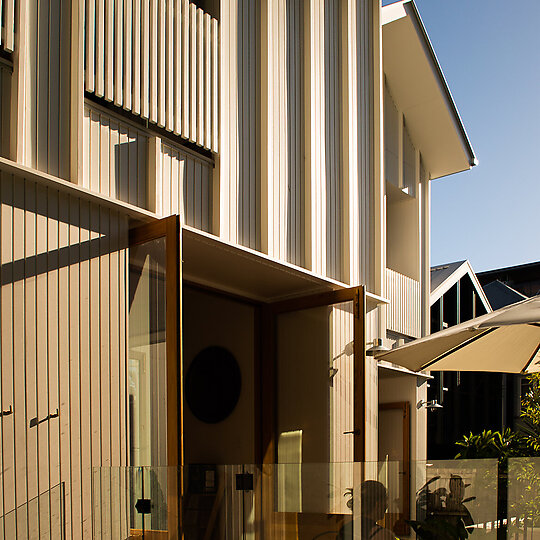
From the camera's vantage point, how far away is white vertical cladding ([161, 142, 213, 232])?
252 inches

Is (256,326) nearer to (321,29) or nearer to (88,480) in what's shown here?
(321,29)

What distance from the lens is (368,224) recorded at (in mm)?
9633

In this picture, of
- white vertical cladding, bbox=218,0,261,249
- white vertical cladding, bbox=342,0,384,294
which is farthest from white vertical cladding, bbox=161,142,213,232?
white vertical cladding, bbox=342,0,384,294

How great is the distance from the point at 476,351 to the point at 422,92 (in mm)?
7340

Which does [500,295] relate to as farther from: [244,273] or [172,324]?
[172,324]

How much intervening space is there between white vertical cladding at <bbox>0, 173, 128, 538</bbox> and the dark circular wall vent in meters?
4.25

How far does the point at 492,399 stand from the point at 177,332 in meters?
13.2

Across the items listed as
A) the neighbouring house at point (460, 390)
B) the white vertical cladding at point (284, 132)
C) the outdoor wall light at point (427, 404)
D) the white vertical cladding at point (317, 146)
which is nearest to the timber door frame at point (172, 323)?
the white vertical cladding at point (284, 132)

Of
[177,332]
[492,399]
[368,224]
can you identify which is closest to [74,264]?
[177,332]

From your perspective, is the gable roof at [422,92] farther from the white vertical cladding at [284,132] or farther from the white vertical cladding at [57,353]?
the white vertical cladding at [57,353]

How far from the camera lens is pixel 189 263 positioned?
788cm

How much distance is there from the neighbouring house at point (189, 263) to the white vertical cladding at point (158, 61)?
18 mm

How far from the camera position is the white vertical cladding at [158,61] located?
573 centimetres

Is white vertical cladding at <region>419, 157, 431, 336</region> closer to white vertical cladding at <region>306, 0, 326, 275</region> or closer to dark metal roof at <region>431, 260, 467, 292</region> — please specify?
dark metal roof at <region>431, 260, 467, 292</region>
